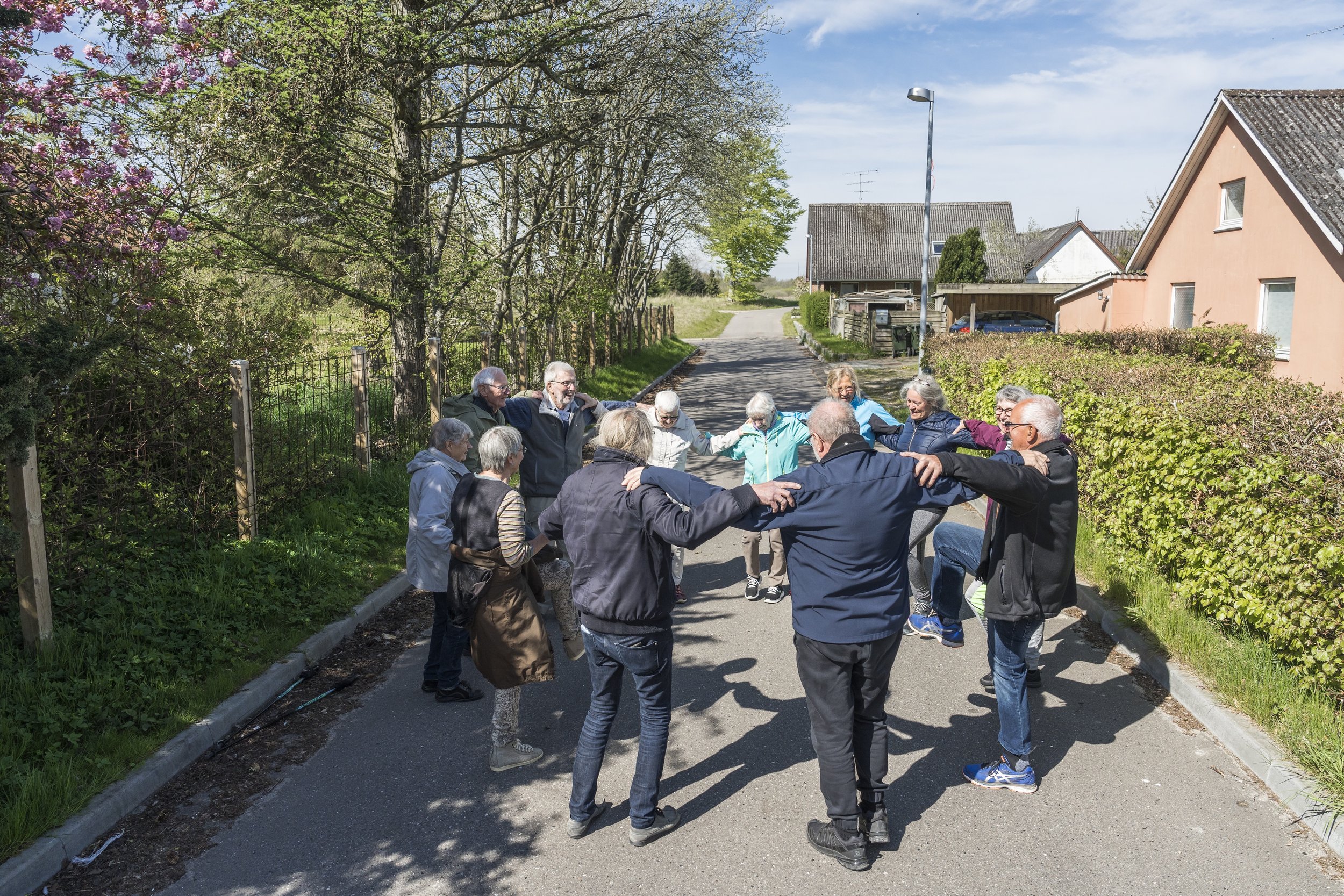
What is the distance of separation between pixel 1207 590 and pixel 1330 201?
15.4 m

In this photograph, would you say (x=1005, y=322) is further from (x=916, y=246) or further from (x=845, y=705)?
(x=845, y=705)

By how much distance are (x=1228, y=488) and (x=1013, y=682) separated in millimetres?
2166

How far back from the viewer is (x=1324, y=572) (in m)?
4.59

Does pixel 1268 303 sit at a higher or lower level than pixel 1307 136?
lower

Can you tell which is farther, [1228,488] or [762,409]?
[762,409]

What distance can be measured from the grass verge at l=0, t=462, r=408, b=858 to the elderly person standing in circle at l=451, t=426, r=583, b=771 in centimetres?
179

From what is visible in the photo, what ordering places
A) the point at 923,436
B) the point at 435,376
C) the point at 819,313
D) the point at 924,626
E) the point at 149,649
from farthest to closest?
the point at 819,313 < the point at 435,376 < the point at 924,626 < the point at 923,436 < the point at 149,649

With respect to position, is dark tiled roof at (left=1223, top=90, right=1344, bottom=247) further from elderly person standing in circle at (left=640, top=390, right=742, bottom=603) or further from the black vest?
the black vest

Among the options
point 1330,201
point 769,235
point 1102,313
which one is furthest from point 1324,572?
point 769,235

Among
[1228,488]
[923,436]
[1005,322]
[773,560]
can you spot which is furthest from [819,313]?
[1228,488]

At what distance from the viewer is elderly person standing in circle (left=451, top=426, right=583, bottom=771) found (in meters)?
4.64

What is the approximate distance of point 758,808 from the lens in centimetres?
433

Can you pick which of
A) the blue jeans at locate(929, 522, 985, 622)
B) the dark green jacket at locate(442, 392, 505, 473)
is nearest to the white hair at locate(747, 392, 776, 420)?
the blue jeans at locate(929, 522, 985, 622)

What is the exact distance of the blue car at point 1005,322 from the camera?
3456 cm
